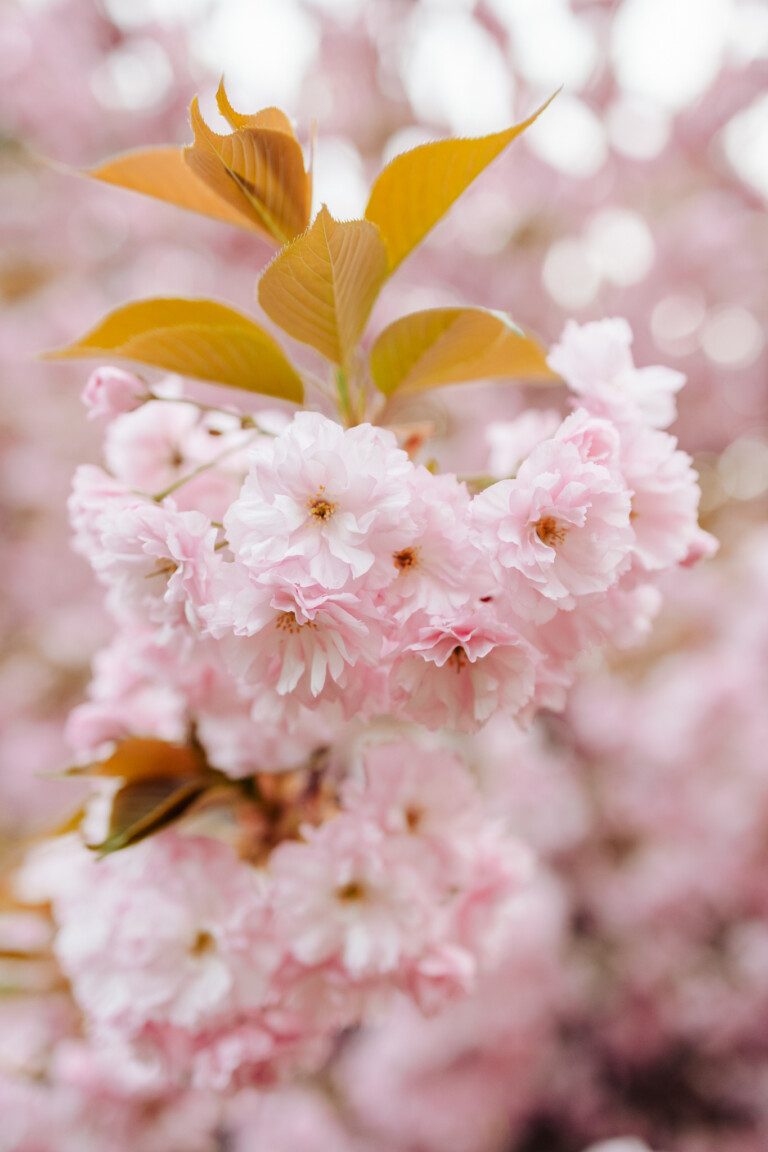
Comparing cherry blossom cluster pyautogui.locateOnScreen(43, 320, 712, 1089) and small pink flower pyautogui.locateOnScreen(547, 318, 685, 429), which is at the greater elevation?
small pink flower pyautogui.locateOnScreen(547, 318, 685, 429)

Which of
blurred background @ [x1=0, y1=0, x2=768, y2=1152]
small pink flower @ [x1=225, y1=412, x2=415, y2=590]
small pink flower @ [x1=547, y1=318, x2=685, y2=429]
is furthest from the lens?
blurred background @ [x1=0, y1=0, x2=768, y2=1152]

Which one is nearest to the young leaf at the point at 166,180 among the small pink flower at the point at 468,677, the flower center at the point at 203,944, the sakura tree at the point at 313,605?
the sakura tree at the point at 313,605

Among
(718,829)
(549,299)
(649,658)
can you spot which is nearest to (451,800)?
(718,829)

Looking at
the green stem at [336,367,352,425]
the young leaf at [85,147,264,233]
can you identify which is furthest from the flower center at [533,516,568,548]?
the young leaf at [85,147,264,233]

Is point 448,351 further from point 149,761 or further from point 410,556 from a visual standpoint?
point 149,761

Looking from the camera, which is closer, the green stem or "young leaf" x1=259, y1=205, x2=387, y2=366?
"young leaf" x1=259, y1=205, x2=387, y2=366

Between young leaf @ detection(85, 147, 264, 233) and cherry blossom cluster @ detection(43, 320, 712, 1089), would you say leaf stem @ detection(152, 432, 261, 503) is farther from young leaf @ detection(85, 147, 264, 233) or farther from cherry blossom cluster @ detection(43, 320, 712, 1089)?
young leaf @ detection(85, 147, 264, 233)

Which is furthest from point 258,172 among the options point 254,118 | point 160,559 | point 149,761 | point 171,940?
point 171,940
